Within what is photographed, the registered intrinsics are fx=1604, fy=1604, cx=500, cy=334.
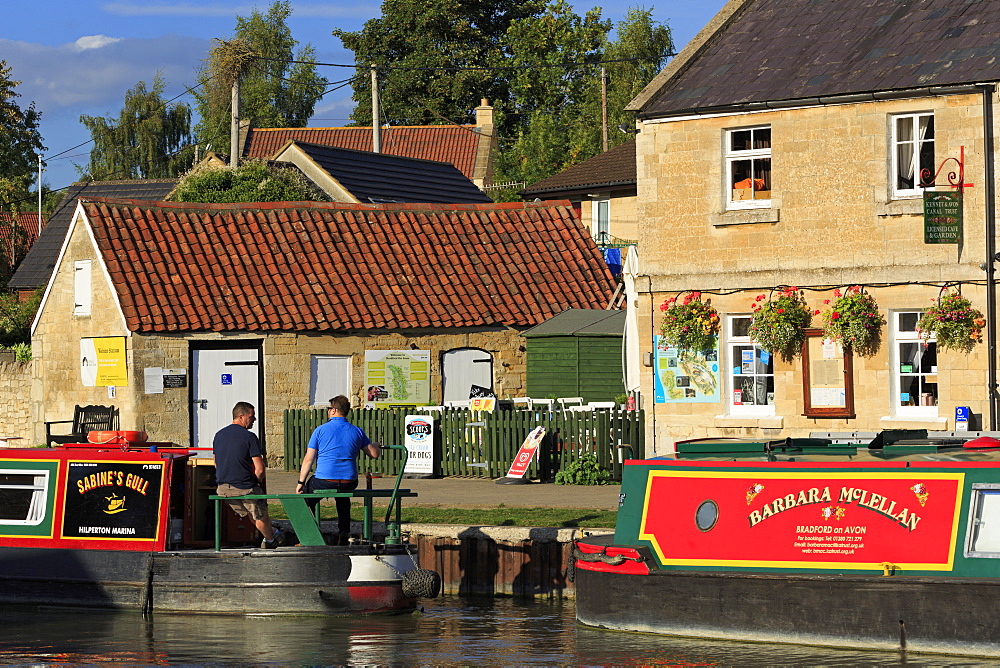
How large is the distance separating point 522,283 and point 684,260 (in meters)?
7.29

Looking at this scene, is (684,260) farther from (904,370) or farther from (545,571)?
(545,571)

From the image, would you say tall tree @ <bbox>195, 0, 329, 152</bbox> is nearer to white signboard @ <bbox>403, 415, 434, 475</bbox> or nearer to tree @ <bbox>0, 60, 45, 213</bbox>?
tree @ <bbox>0, 60, 45, 213</bbox>

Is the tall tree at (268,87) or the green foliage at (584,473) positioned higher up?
the tall tree at (268,87)

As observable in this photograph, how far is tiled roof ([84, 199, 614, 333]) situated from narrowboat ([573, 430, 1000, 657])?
14.6m

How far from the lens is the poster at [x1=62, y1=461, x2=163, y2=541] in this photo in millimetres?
17047

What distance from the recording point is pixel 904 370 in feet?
73.9

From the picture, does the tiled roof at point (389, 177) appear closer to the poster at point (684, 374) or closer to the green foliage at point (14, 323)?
the green foliage at point (14, 323)

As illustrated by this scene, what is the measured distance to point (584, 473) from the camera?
23.5m

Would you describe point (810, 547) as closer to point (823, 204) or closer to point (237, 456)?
point (237, 456)

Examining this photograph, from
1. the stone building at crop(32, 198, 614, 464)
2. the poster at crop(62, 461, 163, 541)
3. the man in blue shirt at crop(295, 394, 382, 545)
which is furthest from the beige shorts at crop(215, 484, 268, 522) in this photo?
the stone building at crop(32, 198, 614, 464)

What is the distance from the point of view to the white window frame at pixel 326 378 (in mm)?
28891

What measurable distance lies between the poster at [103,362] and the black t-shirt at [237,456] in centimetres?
1243

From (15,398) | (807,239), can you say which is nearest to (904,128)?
(807,239)

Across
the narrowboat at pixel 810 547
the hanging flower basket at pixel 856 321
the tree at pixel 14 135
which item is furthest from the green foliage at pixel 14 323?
the narrowboat at pixel 810 547
